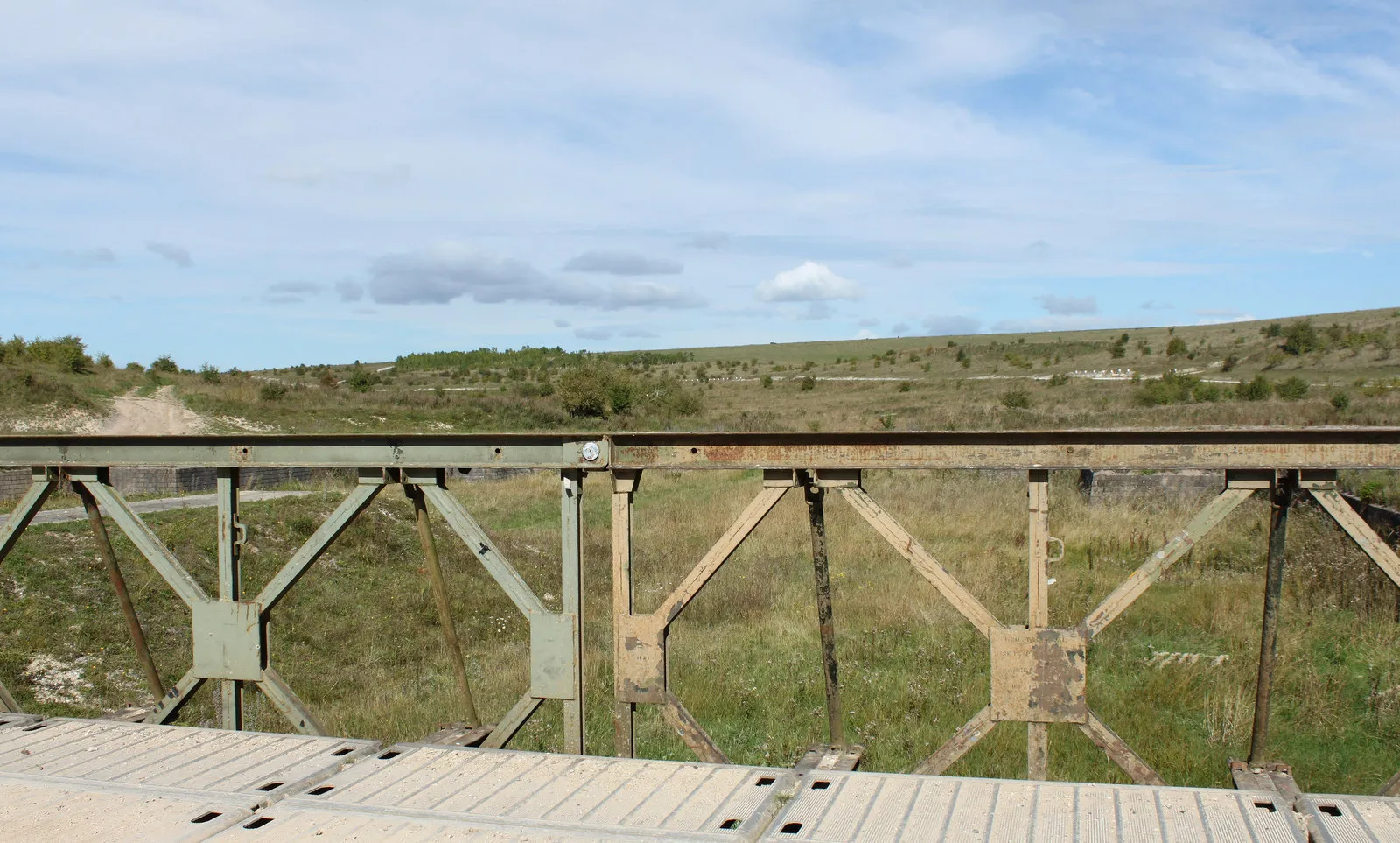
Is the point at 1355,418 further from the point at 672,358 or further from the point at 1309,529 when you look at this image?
the point at 672,358

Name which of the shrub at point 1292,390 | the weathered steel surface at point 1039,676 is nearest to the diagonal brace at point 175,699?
the weathered steel surface at point 1039,676

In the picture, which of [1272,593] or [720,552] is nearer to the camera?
[1272,593]

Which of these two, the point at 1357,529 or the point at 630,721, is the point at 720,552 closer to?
the point at 630,721

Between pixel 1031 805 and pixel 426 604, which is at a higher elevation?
pixel 1031 805

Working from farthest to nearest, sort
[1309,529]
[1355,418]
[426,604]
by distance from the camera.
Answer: [1355,418]
[426,604]
[1309,529]

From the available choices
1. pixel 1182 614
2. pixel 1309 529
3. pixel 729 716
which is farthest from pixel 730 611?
pixel 1309 529

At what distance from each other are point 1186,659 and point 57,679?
7.77 metres

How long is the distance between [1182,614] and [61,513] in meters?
12.3

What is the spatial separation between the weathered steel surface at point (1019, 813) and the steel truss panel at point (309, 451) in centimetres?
150

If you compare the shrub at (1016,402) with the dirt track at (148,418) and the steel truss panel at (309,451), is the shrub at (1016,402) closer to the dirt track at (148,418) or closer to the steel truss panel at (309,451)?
the dirt track at (148,418)

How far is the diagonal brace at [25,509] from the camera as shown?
4336mm

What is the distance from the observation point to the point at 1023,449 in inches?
137

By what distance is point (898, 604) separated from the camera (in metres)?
8.40

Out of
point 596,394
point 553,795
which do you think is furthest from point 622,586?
point 596,394
